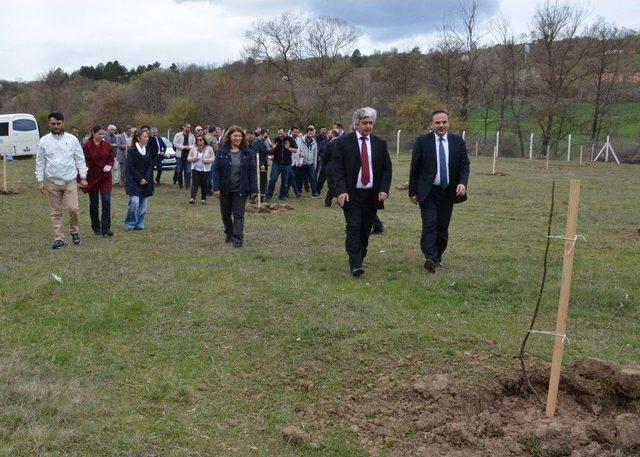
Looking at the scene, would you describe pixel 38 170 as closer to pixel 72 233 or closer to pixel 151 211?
pixel 72 233

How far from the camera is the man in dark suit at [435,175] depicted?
7.99 m

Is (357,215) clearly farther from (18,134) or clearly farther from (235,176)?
(18,134)

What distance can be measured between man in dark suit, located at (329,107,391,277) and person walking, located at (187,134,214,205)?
8.64 metres

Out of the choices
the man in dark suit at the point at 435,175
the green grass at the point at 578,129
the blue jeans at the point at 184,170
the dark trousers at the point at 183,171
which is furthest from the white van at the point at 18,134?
the man in dark suit at the point at 435,175

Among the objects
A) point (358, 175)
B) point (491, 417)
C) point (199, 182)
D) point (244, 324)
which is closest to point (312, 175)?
point (199, 182)

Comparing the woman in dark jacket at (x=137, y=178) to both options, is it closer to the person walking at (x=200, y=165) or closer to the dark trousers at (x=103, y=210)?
the dark trousers at (x=103, y=210)

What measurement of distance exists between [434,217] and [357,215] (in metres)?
0.94

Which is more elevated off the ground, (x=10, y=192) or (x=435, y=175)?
(x=435, y=175)

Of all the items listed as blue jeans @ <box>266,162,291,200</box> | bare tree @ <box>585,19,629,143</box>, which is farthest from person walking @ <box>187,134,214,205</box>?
bare tree @ <box>585,19,629,143</box>

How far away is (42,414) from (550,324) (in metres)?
4.50

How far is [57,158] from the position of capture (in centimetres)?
958

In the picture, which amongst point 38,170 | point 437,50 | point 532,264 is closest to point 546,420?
point 532,264

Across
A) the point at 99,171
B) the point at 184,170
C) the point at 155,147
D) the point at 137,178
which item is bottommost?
the point at 184,170

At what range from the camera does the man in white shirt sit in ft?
31.2
